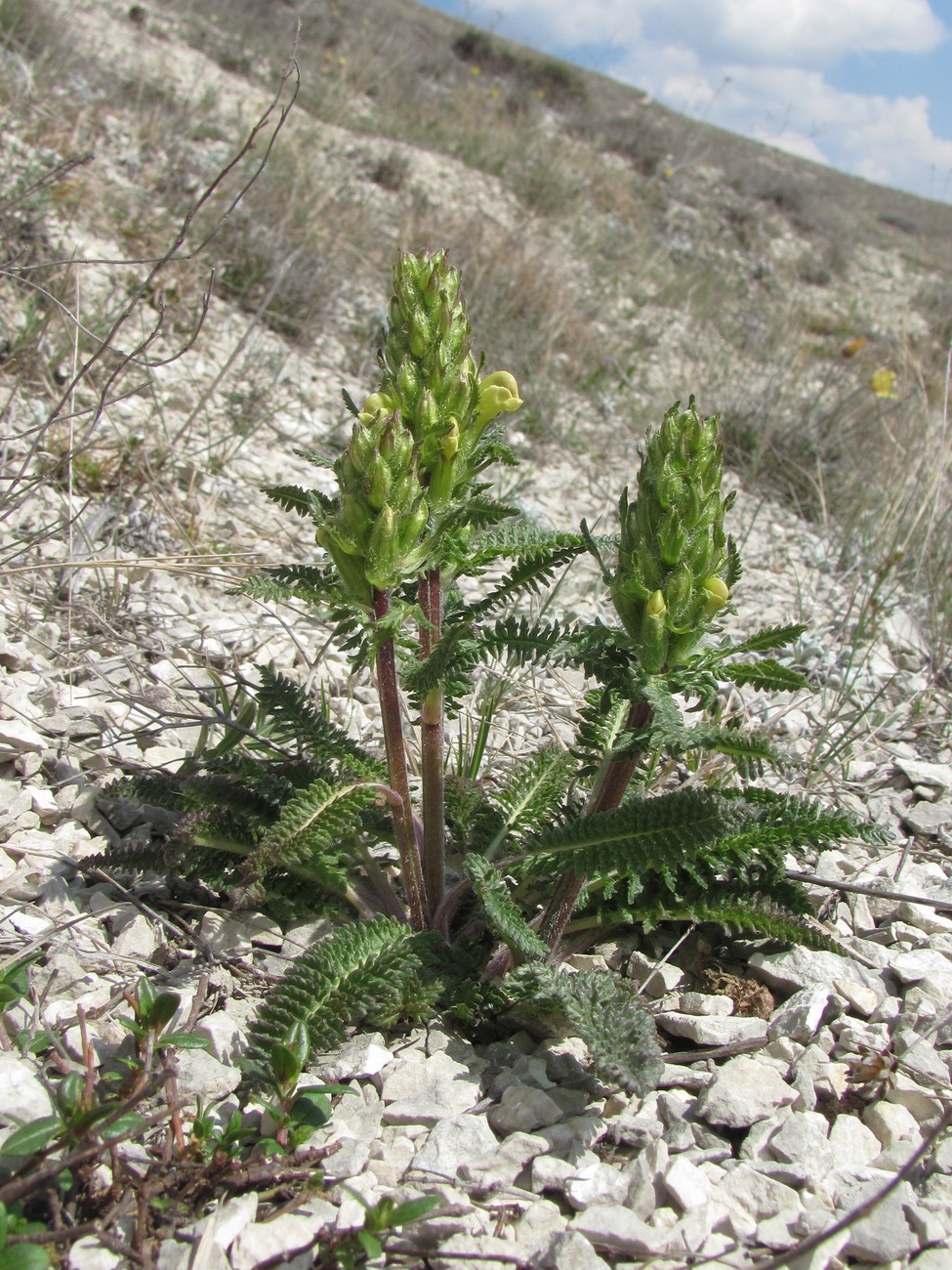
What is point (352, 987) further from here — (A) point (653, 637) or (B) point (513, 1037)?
(A) point (653, 637)

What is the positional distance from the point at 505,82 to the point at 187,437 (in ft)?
57.5

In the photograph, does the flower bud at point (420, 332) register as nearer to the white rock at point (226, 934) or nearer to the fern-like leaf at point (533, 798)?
the fern-like leaf at point (533, 798)

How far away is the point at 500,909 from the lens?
1.70 metres

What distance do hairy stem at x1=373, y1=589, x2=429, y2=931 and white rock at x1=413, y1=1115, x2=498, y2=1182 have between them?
0.46 metres

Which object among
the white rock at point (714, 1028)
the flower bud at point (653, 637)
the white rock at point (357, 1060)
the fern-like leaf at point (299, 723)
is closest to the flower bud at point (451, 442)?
the flower bud at point (653, 637)

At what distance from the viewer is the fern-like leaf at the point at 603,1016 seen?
150 centimetres

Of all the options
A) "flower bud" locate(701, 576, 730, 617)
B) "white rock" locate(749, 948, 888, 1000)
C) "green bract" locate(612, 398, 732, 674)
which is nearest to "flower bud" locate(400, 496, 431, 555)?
"green bract" locate(612, 398, 732, 674)

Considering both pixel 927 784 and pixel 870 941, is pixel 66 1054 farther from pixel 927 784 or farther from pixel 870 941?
pixel 927 784

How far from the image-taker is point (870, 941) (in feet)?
7.22

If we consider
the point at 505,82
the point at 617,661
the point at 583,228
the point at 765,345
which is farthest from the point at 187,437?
the point at 505,82

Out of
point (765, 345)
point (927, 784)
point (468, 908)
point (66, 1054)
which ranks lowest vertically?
point (66, 1054)

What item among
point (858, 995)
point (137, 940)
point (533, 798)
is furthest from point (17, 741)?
point (858, 995)

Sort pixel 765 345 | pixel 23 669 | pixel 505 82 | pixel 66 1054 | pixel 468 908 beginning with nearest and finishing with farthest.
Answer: pixel 66 1054 → pixel 468 908 → pixel 23 669 → pixel 765 345 → pixel 505 82

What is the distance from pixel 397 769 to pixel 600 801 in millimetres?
414
